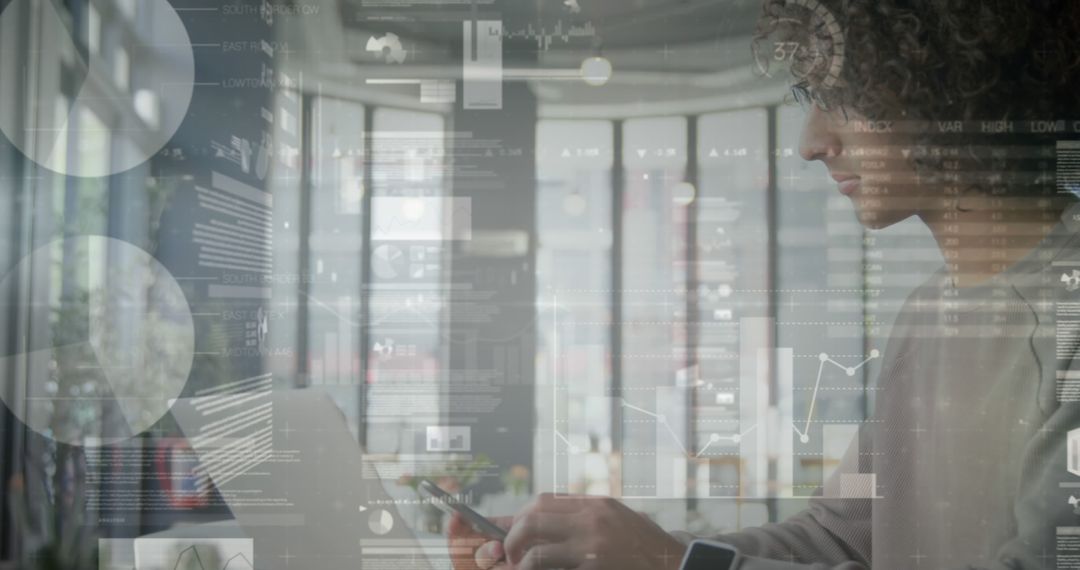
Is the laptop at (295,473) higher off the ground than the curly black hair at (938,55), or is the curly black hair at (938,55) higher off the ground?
the curly black hair at (938,55)

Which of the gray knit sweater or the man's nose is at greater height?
the man's nose

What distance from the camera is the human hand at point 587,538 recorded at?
1326 mm

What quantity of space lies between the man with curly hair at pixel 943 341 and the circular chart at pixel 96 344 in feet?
2.31

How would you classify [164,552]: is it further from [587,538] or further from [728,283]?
[728,283]

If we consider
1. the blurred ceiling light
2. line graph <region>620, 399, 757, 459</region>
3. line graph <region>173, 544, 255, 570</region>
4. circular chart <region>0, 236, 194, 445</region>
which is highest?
the blurred ceiling light

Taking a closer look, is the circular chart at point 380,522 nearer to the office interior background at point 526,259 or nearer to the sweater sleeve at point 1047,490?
the office interior background at point 526,259

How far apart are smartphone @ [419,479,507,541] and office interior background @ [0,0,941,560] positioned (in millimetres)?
32

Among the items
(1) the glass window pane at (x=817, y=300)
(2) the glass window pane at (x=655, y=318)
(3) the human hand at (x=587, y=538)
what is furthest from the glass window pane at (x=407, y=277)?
(1) the glass window pane at (x=817, y=300)

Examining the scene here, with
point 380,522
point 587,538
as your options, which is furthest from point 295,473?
point 587,538

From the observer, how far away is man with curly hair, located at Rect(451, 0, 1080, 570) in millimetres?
1305

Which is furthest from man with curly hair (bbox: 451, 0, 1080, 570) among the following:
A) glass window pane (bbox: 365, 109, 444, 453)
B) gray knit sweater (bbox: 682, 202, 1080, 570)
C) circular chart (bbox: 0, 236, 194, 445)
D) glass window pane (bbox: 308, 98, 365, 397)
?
circular chart (bbox: 0, 236, 194, 445)

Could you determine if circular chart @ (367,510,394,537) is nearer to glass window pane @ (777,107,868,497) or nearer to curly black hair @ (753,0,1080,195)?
glass window pane @ (777,107,868,497)

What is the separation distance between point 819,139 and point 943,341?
477 millimetres

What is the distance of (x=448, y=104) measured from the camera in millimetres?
1331
